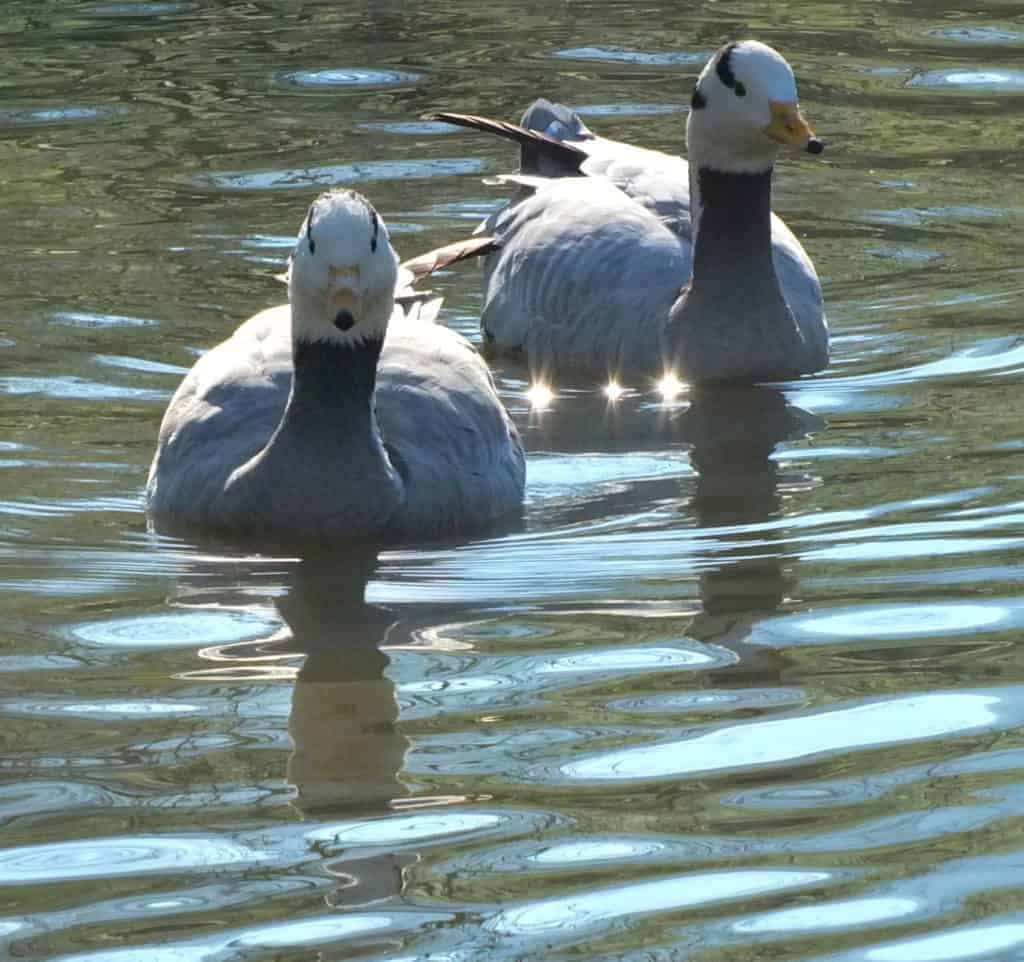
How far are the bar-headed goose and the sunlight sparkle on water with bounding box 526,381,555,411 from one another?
1692 millimetres

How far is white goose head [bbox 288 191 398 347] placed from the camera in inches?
290

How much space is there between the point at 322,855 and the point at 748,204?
5543mm

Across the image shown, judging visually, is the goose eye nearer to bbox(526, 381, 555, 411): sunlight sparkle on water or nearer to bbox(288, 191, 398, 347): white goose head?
bbox(288, 191, 398, 347): white goose head

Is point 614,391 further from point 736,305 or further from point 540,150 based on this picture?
point 540,150

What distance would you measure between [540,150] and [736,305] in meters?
1.97

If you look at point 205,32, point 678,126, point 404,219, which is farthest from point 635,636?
point 205,32

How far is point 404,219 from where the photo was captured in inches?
472

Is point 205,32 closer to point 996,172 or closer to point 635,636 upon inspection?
point 996,172

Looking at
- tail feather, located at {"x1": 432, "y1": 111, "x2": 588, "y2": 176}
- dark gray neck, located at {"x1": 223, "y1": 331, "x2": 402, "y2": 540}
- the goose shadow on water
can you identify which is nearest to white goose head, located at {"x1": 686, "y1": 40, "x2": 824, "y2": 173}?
the goose shadow on water

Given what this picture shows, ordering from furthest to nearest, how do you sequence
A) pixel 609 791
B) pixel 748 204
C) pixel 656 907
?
pixel 748 204 → pixel 609 791 → pixel 656 907

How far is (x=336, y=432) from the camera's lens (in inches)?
296

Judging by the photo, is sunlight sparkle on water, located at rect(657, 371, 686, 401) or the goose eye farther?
sunlight sparkle on water, located at rect(657, 371, 686, 401)

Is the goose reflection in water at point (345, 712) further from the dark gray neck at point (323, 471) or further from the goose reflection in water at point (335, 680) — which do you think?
the dark gray neck at point (323, 471)

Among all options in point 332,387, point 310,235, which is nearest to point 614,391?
point 332,387
